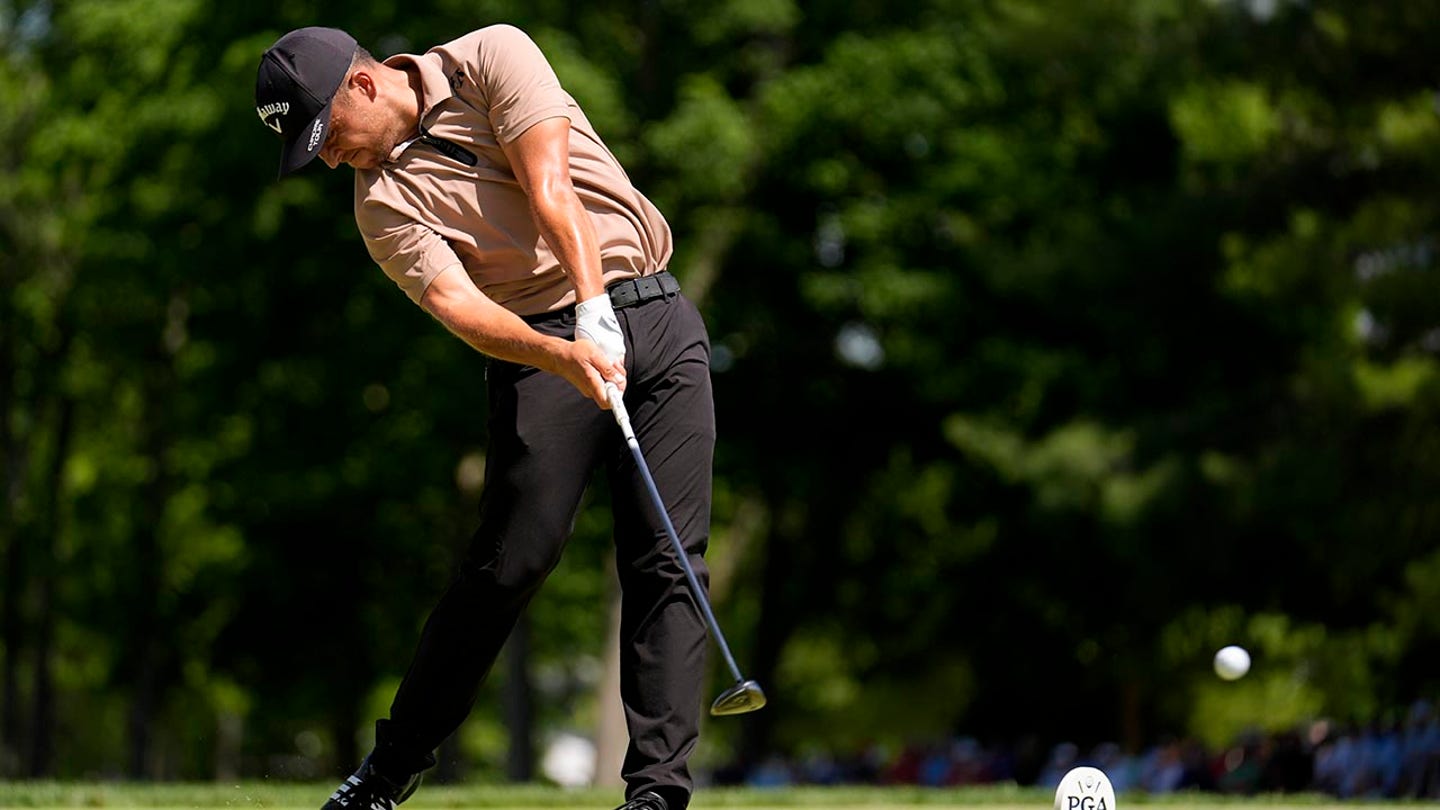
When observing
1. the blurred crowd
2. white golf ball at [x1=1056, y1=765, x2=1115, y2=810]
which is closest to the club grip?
white golf ball at [x1=1056, y1=765, x2=1115, y2=810]

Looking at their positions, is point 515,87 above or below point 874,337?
above

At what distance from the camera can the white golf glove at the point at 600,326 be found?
18.2ft

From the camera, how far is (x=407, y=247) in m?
5.63

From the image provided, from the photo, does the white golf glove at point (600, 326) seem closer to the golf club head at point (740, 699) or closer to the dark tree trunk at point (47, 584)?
the golf club head at point (740, 699)

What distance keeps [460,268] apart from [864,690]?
114 feet

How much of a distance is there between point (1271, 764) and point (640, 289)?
52.4ft

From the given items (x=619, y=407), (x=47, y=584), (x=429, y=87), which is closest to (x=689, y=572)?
(x=619, y=407)

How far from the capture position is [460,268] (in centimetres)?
562

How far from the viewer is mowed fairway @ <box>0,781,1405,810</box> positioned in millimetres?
8875

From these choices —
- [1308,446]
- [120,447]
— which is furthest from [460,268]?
[120,447]

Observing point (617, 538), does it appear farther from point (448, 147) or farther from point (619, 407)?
point (448, 147)

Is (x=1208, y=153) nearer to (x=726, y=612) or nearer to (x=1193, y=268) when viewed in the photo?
(x=1193, y=268)

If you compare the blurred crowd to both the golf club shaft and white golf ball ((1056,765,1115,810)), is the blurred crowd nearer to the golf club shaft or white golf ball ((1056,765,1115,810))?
white golf ball ((1056,765,1115,810))

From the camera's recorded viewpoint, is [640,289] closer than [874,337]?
Yes
